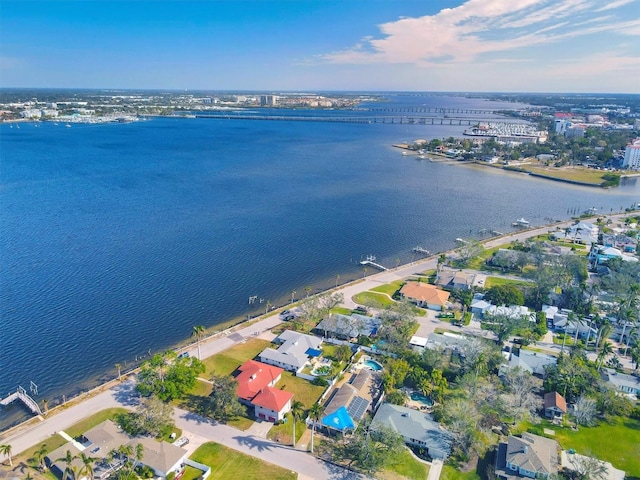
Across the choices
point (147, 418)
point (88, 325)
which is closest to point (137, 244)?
point (88, 325)

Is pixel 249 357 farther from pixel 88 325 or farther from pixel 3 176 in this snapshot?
pixel 3 176

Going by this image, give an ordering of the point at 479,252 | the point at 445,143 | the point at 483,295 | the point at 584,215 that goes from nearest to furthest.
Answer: the point at 483,295 → the point at 479,252 → the point at 584,215 → the point at 445,143

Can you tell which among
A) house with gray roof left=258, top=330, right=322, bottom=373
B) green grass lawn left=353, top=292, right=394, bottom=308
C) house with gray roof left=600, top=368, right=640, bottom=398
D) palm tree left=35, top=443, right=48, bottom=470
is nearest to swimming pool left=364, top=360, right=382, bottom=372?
house with gray roof left=258, top=330, right=322, bottom=373

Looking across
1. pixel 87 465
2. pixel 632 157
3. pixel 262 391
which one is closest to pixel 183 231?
pixel 262 391

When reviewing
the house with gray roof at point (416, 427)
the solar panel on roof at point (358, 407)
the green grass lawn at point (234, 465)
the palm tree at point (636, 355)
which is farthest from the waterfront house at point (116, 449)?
the palm tree at point (636, 355)

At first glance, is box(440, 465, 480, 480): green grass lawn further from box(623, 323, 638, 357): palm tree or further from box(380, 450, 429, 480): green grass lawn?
box(623, 323, 638, 357): palm tree

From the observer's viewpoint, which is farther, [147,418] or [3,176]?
[3,176]
